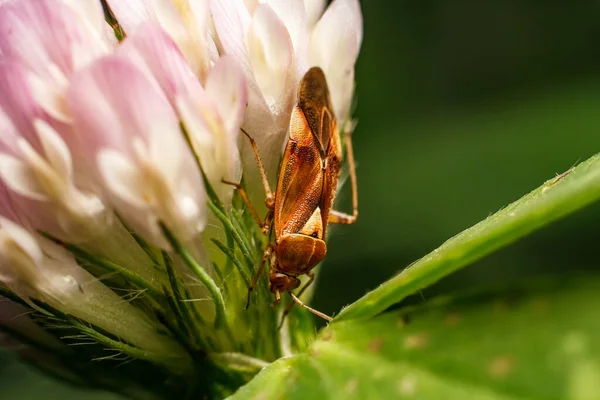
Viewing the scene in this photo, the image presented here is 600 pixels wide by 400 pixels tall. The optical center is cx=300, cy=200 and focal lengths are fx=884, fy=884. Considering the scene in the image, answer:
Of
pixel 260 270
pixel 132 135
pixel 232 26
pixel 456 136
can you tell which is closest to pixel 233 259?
pixel 260 270

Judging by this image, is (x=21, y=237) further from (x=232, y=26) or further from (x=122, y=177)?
(x=232, y=26)

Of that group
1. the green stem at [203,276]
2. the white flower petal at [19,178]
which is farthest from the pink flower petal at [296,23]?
the white flower petal at [19,178]

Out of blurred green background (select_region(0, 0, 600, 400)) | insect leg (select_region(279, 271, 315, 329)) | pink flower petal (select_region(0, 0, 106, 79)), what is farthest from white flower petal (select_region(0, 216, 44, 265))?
blurred green background (select_region(0, 0, 600, 400))

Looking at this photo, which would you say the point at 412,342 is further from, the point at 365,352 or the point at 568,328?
the point at 568,328

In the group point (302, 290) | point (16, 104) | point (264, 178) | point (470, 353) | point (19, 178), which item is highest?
point (16, 104)

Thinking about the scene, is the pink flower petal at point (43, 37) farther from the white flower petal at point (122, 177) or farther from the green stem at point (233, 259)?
the green stem at point (233, 259)

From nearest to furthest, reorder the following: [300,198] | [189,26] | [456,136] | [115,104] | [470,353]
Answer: [470,353] < [115,104] < [189,26] < [300,198] < [456,136]

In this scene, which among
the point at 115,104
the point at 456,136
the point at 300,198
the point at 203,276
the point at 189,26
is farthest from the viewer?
the point at 456,136

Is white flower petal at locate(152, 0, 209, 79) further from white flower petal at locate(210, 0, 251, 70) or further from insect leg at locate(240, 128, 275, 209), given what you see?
insect leg at locate(240, 128, 275, 209)
